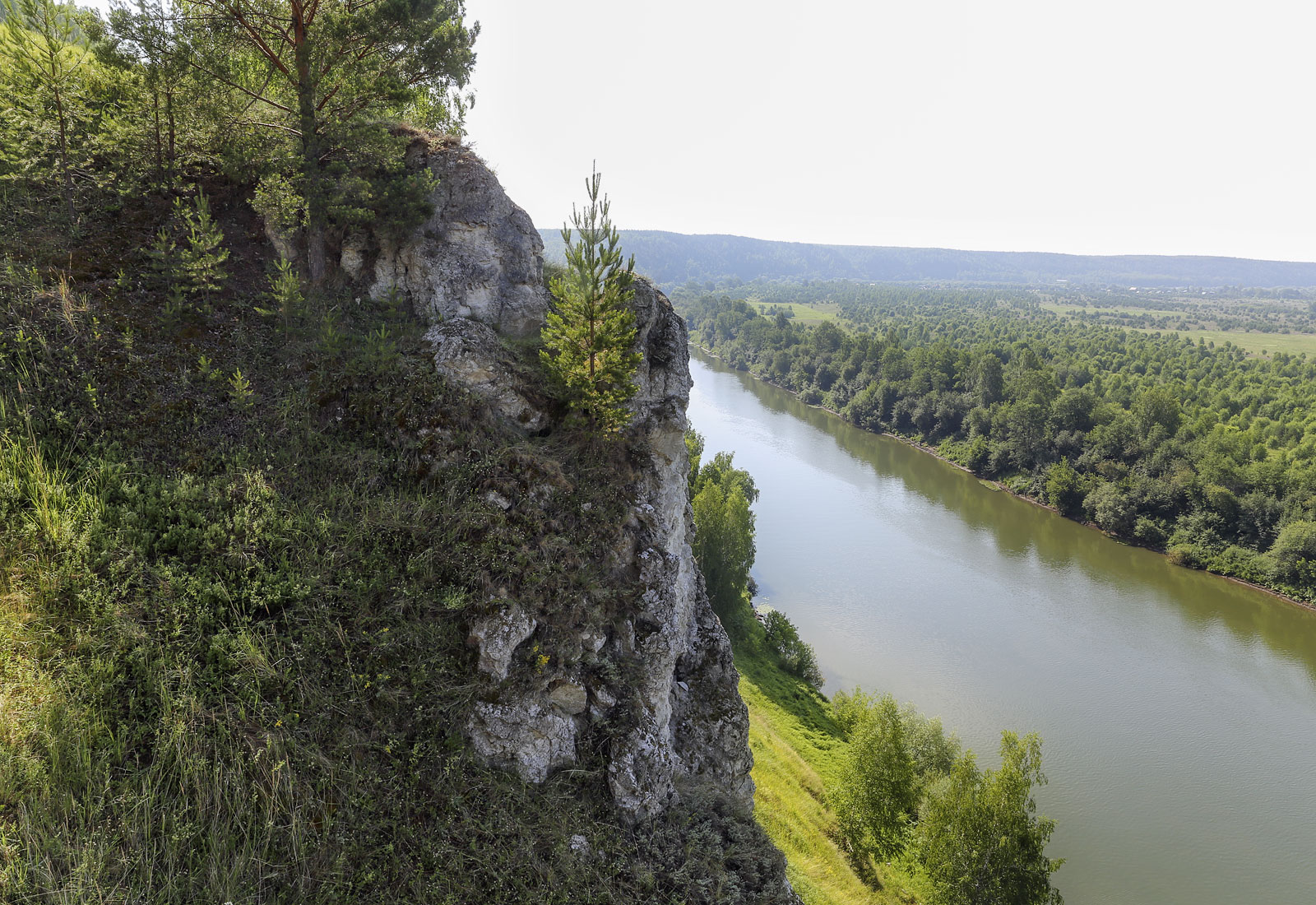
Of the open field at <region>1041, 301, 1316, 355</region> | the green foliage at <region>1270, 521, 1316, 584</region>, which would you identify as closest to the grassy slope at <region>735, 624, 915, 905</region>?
the green foliage at <region>1270, 521, 1316, 584</region>

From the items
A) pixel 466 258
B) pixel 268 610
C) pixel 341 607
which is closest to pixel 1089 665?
pixel 466 258

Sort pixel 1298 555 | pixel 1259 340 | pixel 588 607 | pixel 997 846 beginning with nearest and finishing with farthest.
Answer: pixel 588 607 < pixel 997 846 < pixel 1298 555 < pixel 1259 340

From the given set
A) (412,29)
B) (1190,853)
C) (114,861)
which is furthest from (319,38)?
(1190,853)

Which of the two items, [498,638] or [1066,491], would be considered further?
[1066,491]

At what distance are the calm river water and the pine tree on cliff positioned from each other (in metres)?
18.9

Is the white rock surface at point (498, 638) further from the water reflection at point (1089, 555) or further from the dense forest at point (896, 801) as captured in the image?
the water reflection at point (1089, 555)

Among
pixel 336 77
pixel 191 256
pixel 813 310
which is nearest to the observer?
pixel 191 256

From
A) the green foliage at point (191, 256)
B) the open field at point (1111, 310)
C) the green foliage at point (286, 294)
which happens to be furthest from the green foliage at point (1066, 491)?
the open field at point (1111, 310)

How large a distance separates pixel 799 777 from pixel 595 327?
1536 cm

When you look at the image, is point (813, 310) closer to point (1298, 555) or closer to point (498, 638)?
point (1298, 555)

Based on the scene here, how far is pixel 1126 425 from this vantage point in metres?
45.5

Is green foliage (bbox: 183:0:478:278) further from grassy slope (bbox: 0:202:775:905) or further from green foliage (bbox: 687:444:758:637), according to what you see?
green foliage (bbox: 687:444:758:637)

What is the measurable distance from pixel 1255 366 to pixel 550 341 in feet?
342

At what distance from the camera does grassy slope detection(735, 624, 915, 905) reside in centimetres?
1432
